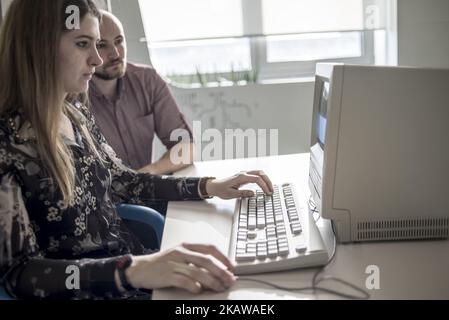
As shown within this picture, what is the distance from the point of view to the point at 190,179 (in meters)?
1.29

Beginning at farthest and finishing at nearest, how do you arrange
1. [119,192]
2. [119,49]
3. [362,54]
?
[362,54], [119,49], [119,192]

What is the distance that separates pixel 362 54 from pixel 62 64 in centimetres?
216

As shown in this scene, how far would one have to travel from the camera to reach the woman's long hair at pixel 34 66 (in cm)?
94

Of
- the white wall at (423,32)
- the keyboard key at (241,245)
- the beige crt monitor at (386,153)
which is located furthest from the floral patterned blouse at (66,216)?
the white wall at (423,32)

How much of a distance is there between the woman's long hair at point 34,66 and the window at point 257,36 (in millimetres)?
1656

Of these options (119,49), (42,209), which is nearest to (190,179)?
(42,209)

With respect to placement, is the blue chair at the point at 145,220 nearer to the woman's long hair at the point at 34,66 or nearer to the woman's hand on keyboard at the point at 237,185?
the woman's hand on keyboard at the point at 237,185

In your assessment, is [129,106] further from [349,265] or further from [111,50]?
[349,265]

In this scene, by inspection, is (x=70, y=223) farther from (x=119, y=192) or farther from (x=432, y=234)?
(x=432, y=234)

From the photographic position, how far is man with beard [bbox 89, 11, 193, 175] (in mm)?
1821

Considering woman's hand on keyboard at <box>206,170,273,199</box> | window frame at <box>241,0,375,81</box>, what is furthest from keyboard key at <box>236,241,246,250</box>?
window frame at <box>241,0,375,81</box>

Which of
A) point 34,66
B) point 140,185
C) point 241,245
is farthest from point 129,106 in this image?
point 241,245

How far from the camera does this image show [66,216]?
974 millimetres
